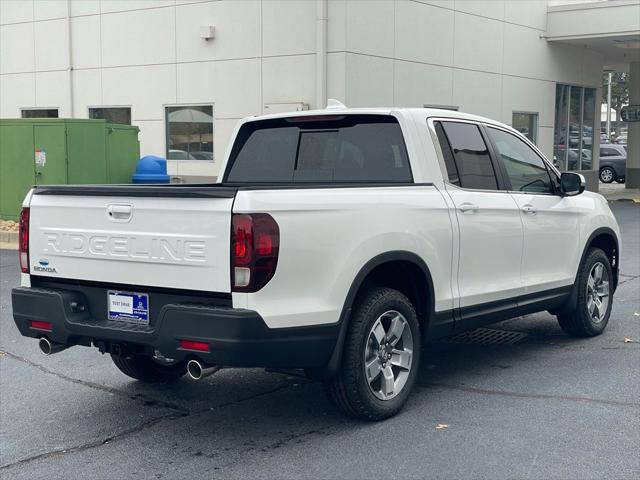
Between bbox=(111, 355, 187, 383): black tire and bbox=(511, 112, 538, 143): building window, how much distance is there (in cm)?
1689

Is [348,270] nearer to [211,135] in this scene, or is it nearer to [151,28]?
[211,135]

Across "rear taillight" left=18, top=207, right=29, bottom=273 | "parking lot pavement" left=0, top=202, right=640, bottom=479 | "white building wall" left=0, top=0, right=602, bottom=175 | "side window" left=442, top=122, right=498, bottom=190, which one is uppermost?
"white building wall" left=0, top=0, right=602, bottom=175

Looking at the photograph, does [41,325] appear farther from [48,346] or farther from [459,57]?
[459,57]

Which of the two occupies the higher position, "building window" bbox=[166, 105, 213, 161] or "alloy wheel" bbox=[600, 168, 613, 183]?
"building window" bbox=[166, 105, 213, 161]

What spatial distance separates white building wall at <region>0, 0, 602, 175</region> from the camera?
17.0 metres

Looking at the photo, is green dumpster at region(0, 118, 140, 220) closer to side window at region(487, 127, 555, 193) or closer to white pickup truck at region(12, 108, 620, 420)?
white pickup truck at region(12, 108, 620, 420)

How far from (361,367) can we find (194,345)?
40.4 inches

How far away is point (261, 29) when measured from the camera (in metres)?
17.5

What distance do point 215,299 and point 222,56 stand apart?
46.0 feet

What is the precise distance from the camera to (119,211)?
16.6ft

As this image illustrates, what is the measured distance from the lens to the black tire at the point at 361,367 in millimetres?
5176

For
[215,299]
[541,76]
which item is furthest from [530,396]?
[541,76]

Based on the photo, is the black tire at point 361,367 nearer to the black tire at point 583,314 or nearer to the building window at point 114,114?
the black tire at point 583,314

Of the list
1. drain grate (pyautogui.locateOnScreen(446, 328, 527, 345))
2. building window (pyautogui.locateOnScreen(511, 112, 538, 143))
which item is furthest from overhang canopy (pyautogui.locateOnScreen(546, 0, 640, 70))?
drain grate (pyautogui.locateOnScreen(446, 328, 527, 345))
